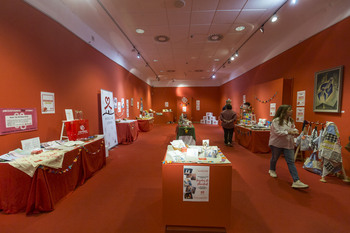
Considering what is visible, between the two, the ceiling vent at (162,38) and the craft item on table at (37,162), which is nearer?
the craft item on table at (37,162)

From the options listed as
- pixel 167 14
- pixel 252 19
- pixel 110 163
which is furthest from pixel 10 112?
pixel 252 19

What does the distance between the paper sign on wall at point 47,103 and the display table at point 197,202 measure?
279cm

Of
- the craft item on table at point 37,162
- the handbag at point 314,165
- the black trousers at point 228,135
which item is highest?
the craft item on table at point 37,162

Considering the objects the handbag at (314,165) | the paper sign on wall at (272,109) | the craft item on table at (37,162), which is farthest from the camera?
the paper sign on wall at (272,109)

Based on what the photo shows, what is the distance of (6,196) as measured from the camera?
205 centimetres

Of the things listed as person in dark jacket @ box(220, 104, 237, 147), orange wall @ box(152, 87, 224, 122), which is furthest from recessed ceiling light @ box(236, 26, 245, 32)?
orange wall @ box(152, 87, 224, 122)

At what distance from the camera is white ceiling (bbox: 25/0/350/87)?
3.26 m

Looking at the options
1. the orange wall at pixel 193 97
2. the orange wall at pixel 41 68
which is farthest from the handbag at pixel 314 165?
the orange wall at pixel 193 97

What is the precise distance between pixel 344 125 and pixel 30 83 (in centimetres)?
607

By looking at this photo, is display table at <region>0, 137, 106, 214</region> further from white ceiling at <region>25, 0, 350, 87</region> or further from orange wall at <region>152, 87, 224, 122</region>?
orange wall at <region>152, 87, 224, 122</region>

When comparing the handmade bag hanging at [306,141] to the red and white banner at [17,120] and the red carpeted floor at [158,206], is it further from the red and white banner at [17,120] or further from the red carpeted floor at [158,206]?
the red and white banner at [17,120]

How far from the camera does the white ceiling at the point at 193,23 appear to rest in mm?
3258

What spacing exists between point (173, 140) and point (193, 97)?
1028 cm

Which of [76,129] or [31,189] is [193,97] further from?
[31,189]
